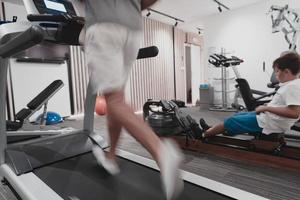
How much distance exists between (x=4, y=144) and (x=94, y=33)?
107cm

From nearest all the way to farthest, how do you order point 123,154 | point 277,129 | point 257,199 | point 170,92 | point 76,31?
point 257,199 < point 76,31 < point 123,154 < point 277,129 < point 170,92

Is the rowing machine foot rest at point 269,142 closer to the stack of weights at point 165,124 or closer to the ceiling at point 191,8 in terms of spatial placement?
the stack of weights at point 165,124

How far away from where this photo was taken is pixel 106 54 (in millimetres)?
993

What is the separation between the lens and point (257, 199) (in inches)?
45.2

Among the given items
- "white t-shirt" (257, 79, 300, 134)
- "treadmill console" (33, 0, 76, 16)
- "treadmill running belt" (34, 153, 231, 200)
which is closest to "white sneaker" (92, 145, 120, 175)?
"treadmill running belt" (34, 153, 231, 200)

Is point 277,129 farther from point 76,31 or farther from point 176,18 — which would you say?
point 176,18

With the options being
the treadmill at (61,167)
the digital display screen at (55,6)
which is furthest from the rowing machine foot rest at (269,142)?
the digital display screen at (55,6)

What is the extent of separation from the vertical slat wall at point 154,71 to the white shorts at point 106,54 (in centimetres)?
499

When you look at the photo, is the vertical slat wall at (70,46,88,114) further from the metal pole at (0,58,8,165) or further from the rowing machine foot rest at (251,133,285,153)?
the rowing machine foot rest at (251,133,285,153)

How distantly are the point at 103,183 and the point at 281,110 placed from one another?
155cm

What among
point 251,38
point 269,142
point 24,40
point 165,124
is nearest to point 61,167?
point 24,40

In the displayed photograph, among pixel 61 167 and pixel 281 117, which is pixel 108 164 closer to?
pixel 61 167

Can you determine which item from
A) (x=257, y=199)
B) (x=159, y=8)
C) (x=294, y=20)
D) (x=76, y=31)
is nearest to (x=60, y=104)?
(x=159, y=8)

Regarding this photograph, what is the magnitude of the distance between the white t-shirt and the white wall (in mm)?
3812
